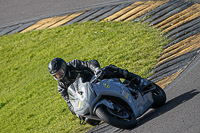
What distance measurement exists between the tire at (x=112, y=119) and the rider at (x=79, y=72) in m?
0.59

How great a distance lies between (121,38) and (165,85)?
159 inches

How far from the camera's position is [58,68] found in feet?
22.0

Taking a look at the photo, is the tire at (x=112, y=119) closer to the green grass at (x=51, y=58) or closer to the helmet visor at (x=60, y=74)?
the helmet visor at (x=60, y=74)

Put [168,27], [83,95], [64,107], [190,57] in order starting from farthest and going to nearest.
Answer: [168,27], [64,107], [190,57], [83,95]

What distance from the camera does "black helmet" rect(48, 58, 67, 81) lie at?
6695 millimetres

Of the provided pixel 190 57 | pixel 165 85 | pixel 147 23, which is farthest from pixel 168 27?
pixel 165 85

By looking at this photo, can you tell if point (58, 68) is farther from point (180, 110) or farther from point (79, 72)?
point (180, 110)

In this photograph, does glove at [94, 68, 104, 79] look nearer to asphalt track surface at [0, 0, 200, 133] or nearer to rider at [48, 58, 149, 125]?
rider at [48, 58, 149, 125]

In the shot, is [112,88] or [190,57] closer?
[112,88]

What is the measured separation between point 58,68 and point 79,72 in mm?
447

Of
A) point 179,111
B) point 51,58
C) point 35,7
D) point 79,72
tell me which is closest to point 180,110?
point 179,111

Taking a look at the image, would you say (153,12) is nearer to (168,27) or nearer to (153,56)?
(168,27)

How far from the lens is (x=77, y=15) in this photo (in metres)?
14.5

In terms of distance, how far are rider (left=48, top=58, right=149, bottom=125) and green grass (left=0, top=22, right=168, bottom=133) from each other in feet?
5.58
